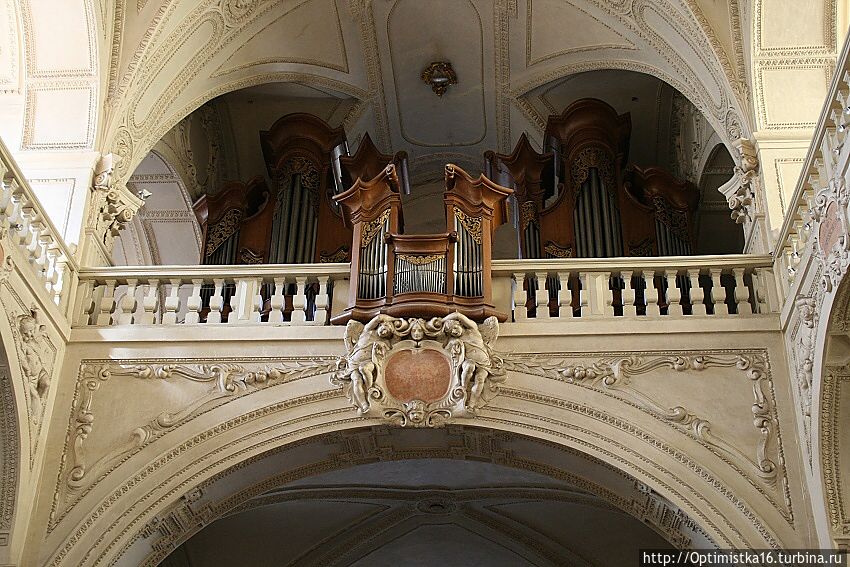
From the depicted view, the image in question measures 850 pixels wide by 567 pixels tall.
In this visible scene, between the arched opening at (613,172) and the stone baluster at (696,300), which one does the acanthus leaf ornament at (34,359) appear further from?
the stone baluster at (696,300)

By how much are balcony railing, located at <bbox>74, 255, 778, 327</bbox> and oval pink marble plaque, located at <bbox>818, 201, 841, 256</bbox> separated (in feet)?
4.94

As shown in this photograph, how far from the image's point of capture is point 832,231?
738 centimetres

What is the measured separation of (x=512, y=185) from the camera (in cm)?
1193

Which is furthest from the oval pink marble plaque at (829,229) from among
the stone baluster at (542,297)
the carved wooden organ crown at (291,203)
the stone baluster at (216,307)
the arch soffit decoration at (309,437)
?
the carved wooden organ crown at (291,203)

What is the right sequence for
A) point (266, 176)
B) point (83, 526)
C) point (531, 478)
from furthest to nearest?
1. point (266, 176)
2. point (531, 478)
3. point (83, 526)

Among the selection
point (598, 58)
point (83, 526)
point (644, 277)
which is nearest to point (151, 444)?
point (83, 526)

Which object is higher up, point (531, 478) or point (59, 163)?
point (59, 163)

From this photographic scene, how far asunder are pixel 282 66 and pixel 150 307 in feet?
12.1

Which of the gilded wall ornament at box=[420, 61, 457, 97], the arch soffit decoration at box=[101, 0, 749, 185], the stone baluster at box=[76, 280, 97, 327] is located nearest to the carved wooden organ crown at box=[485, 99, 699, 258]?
the arch soffit decoration at box=[101, 0, 749, 185]

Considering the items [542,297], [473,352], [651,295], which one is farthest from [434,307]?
[651,295]

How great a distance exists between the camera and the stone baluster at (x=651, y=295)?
29.8 feet

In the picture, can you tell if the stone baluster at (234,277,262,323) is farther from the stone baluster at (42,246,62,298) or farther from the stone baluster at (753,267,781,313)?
the stone baluster at (753,267,781,313)

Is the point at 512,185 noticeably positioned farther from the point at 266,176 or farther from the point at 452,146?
the point at 266,176

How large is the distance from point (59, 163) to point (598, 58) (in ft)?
17.7
